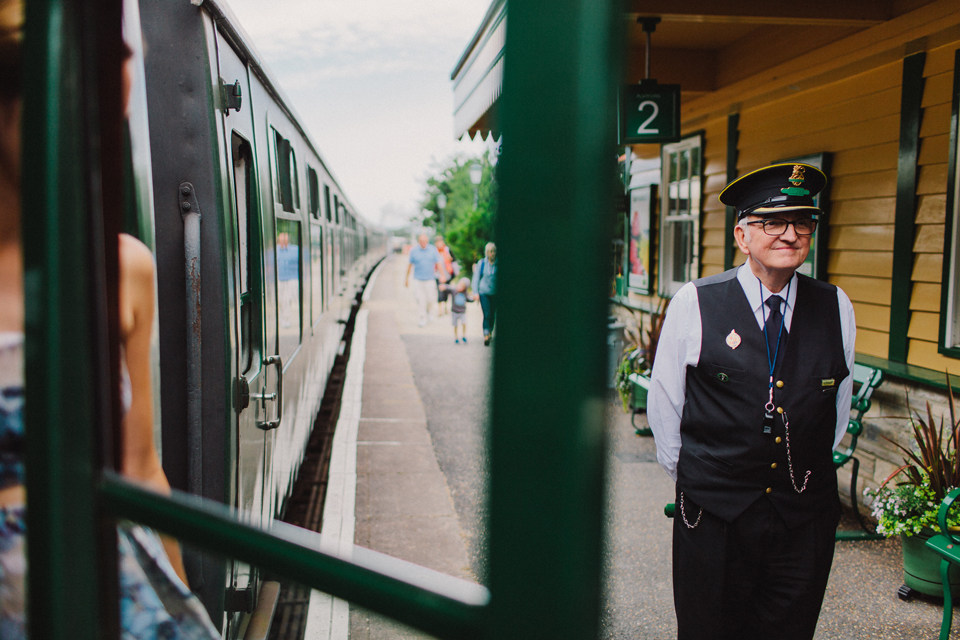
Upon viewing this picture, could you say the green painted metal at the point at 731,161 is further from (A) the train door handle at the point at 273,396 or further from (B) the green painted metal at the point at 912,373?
A: (A) the train door handle at the point at 273,396

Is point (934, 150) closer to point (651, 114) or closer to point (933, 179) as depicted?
point (933, 179)

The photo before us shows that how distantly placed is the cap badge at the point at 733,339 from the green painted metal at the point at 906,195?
3.20 meters

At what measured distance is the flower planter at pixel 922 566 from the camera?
3.82m

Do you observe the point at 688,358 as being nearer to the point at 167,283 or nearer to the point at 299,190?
the point at 167,283

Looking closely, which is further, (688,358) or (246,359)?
(246,359)

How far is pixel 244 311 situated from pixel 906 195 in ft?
14.0

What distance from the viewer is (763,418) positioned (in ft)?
7.44

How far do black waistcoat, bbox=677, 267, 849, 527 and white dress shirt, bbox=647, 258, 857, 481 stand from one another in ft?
0.10

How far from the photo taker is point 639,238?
9969 mm

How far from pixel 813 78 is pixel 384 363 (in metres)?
7.28

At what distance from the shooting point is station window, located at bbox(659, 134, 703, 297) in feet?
27.2

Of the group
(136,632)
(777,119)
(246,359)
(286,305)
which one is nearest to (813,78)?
(777,119)

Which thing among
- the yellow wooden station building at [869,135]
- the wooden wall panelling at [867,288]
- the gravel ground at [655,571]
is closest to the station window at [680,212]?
the yellow wooden station building at [869,135]

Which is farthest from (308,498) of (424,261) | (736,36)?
(424,261)
